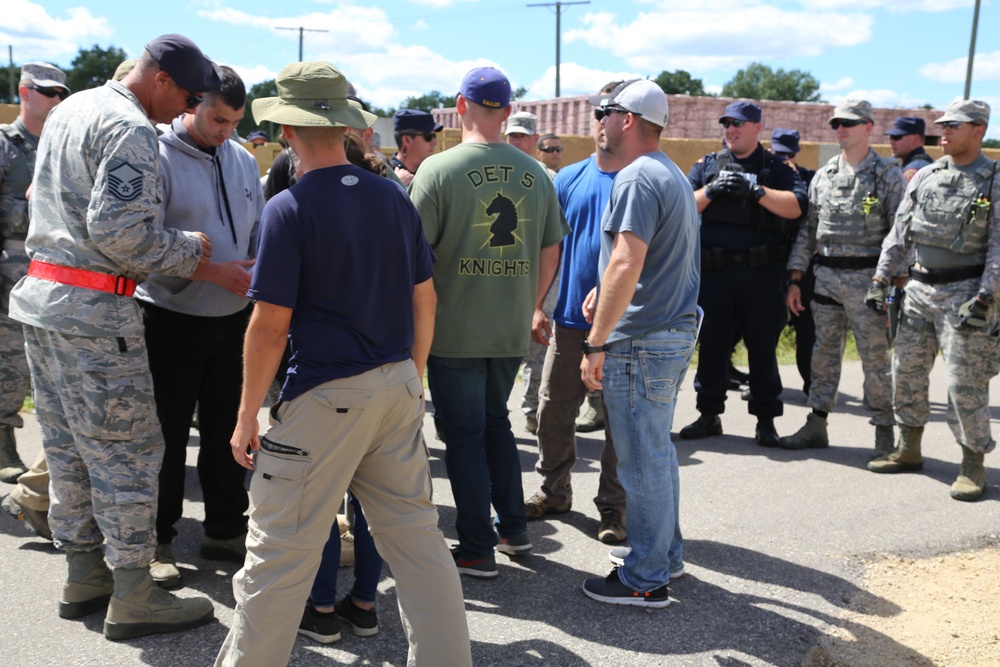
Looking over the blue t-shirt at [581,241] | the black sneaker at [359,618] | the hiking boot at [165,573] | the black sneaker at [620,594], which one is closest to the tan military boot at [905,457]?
the blue t-shirt at [581,241]

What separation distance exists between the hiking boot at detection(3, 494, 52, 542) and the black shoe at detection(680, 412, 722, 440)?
4207 millimetres

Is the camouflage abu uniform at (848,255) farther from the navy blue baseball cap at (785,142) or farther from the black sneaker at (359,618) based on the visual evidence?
the black sneaker at (359,618)

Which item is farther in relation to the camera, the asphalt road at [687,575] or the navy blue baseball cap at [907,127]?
the navy blue baseball cap at [907,127]

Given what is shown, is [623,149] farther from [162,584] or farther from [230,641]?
[162,584]

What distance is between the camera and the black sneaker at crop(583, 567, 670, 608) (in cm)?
379

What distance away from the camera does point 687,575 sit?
417cm

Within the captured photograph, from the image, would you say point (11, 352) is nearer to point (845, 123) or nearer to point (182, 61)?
point (182, 61)

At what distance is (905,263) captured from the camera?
6.06m

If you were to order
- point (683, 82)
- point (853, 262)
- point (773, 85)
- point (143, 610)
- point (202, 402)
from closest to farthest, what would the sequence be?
point (143, 610) → point (202, 402) → point (853, 262) → point (683, 82) → point (773, 85)

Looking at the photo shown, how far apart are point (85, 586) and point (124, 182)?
1647 mm

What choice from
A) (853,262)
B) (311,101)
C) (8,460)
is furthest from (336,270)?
(853,262)

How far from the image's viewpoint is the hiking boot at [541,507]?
484cm

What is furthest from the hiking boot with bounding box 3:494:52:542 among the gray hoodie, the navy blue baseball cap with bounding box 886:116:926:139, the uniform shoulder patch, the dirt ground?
the navy blue baseball cap with bounding box 886:116:926:139

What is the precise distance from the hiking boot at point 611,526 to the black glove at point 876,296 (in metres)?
2.53
